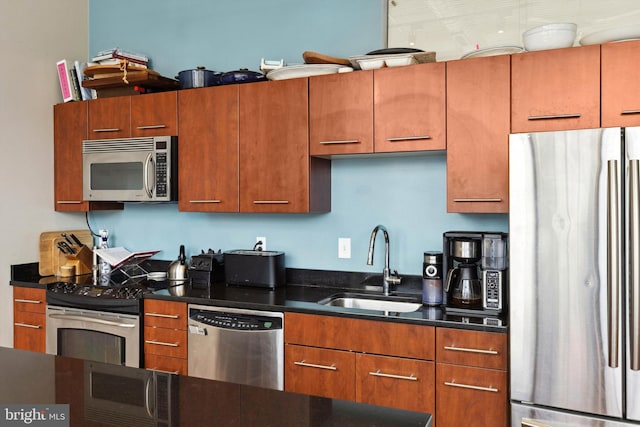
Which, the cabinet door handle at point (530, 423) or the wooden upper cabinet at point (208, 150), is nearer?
the cabinet door handle at point (530, 423)

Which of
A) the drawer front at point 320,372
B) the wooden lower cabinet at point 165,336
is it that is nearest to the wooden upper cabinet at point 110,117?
the wooden lower cabinet at point 165,336

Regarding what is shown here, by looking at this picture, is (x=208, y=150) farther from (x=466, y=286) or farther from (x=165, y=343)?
(x=466, y=286)

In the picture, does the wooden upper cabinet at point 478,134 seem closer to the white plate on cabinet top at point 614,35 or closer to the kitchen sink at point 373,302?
the white plate on cabinet top at point 614,35

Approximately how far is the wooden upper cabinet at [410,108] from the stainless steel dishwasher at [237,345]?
107 centimetres

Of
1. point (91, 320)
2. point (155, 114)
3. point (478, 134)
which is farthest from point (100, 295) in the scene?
point (478, 134)

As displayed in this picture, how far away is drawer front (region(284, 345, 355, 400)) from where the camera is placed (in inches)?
96.4

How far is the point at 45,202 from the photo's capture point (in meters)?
3.67

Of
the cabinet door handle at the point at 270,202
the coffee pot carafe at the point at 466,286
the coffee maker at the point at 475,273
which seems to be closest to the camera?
the coffee maker at the point at 475,273

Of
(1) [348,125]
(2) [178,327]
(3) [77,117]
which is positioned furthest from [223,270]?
(3) [77,117]

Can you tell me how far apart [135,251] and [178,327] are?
1227 millimetres

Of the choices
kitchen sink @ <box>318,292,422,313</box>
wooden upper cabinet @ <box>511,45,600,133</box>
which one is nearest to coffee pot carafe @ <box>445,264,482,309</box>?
kitchen sink @ <box>318,292,422,313</box>

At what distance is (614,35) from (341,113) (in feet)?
4.24

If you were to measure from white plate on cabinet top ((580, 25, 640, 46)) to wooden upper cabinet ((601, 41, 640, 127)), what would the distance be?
0.04 meters

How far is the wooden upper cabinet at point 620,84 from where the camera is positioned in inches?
86.0
